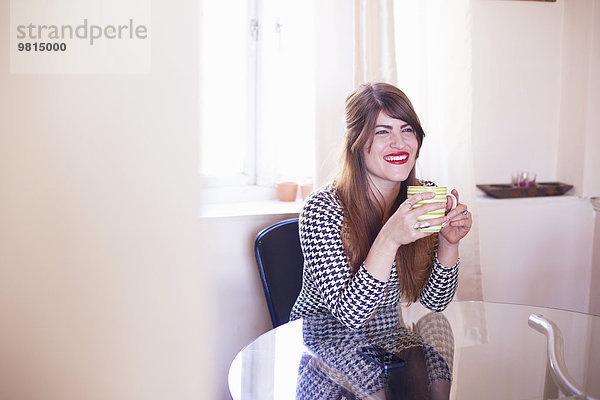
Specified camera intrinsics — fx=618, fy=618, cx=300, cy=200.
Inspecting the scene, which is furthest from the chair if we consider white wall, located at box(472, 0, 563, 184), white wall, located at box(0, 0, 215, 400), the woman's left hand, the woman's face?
white wall, located at box(472, 0, 563, 184)

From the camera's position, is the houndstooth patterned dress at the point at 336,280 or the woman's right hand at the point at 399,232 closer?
the woman's right hand at the point at 399,232

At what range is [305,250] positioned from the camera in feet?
5.30

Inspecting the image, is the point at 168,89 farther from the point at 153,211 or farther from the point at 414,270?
the point at 414,270

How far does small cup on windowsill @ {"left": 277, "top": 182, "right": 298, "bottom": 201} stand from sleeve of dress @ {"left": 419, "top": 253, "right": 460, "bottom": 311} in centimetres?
79

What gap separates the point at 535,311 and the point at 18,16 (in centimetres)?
177

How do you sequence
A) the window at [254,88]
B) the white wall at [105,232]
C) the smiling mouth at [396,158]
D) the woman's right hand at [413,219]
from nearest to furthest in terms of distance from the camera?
the woman's right hand at [413,219] → the smiling mouth at [396,158] → the white wall at [105,232] → the window at [254,88]

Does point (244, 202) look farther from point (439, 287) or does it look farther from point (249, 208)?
point (439, 287)

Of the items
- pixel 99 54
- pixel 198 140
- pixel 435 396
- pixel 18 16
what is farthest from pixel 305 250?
pixel 18 16

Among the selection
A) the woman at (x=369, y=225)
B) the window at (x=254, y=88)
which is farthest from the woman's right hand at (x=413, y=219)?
the window at (x=254, y=88)

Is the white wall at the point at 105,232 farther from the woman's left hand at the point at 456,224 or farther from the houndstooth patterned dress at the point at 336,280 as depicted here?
the woman's left hand at the point at 456,224

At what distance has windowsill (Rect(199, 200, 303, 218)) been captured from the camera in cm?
212

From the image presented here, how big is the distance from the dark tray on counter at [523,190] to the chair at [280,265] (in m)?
0.95

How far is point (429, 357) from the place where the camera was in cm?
133

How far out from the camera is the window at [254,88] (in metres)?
2.35
